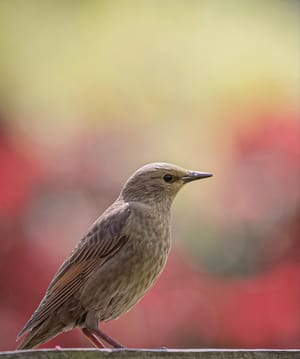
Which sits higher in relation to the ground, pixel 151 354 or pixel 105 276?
pixel 151 354

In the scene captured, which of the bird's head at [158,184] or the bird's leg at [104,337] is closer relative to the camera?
the bird's leg at [104,337]

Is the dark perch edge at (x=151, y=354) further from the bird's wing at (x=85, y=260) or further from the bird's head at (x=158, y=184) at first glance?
the bird's head at (x=158, y=184)

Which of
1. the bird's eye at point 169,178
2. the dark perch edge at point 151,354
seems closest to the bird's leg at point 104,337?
the bird's eye at point 169,178

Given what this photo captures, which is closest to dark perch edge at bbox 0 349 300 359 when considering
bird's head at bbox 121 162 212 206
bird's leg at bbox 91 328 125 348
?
bird's leg at bbox 91 328 125 348

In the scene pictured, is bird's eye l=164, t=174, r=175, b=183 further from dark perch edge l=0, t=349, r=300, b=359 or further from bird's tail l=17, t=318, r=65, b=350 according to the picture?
dark perch edge l=0, t=349, r=300, b=359

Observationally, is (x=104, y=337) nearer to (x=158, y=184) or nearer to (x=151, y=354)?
(x=158, y=184)

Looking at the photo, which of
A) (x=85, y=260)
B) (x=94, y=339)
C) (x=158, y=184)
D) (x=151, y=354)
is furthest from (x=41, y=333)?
(x=151, y=354)

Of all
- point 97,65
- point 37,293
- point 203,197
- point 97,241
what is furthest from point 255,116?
point 97,65
